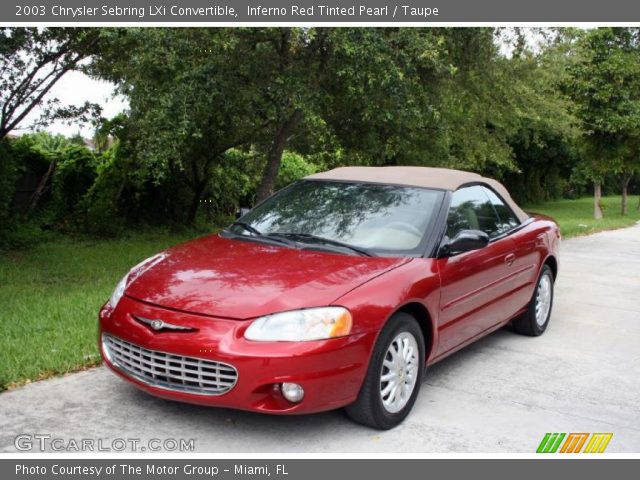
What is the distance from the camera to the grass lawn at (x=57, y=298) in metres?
5.07

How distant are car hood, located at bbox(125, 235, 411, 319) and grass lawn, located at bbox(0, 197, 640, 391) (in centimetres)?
116

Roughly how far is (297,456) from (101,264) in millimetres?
8733

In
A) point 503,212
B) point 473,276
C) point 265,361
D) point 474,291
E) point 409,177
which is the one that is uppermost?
point 409,177

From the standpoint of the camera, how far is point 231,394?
375cm

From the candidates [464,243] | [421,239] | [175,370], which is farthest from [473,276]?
[175,370]

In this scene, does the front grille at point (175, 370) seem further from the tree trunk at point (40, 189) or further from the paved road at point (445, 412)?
the tree trunk at point (40, 189)

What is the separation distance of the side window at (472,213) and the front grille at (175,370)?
2.02 metres

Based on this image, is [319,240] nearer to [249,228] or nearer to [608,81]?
[249,228]

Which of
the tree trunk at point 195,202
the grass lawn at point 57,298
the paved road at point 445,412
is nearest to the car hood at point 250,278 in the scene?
the paved road at point 445,412

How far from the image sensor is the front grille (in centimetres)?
376

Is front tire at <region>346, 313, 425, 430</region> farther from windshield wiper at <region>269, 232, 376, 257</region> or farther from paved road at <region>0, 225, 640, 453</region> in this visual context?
windshield wiper at <region>269, 232, 376, 257</region>

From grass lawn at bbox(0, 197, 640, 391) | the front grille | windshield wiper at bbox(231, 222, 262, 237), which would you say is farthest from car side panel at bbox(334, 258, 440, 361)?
grass lawn at bbox(0, 197, 640, 391)

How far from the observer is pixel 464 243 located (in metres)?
4.72

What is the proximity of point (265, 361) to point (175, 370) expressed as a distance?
561 mm
